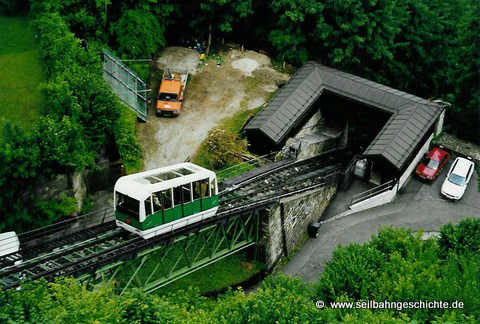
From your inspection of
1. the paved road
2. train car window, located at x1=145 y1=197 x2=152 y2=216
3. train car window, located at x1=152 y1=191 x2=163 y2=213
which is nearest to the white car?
the paved road

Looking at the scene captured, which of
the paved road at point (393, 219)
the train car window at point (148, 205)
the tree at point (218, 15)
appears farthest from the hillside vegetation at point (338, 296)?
the tree at point (218, 15)

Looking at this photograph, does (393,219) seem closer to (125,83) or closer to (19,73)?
(125,83)

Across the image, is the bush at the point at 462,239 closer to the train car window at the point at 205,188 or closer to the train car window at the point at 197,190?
the train car window at the point at 205,188

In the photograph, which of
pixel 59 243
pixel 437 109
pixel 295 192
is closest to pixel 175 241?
pixel 59 243

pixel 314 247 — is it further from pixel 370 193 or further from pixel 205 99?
pixel 205 99

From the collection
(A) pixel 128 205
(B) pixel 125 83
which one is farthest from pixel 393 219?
(B) pixel 125 83

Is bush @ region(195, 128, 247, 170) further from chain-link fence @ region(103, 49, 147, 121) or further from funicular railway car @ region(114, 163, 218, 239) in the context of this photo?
funicular railway car @ region(114, 163, 218, 239)
